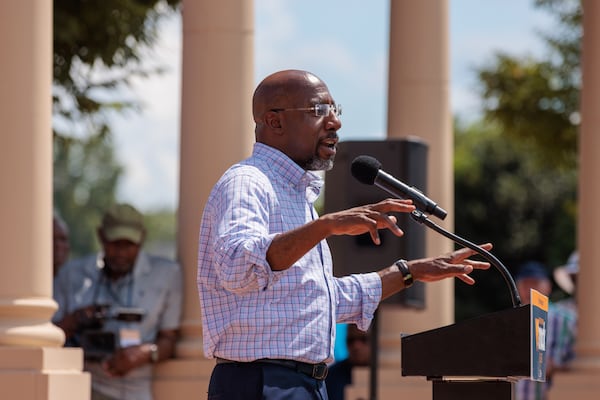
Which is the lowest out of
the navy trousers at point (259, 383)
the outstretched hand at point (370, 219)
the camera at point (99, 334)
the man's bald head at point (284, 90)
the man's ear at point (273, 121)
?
the camera at point (99, 334)

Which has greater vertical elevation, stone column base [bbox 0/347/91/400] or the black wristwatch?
the black wristwatch

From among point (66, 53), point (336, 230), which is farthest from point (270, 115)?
point (66, 53)

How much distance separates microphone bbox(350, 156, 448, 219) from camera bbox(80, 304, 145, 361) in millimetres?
5941

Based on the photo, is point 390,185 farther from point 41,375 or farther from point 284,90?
point 41,375

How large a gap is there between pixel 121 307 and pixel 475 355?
661cm

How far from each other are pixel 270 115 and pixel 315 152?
0.25 m

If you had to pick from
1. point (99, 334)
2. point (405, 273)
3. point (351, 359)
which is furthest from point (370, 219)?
point (351, 359)

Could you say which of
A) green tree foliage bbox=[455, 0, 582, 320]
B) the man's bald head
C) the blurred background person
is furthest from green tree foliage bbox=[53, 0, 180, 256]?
green tree foliage bbox=[455, 0, 582, 320]

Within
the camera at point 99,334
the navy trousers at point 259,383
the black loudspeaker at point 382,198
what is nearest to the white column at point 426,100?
the black loudspeaker at point 382,198

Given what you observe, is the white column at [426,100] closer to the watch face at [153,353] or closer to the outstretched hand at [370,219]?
the watch face at [153,353]

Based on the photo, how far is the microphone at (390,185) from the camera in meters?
6.46

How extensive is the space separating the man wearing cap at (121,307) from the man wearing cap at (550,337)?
3796 millimetres

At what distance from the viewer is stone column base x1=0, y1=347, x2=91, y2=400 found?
1023 centimetres

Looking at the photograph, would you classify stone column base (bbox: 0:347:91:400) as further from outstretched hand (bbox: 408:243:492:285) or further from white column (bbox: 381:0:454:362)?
white column (bbox: 381:0:454:362)
